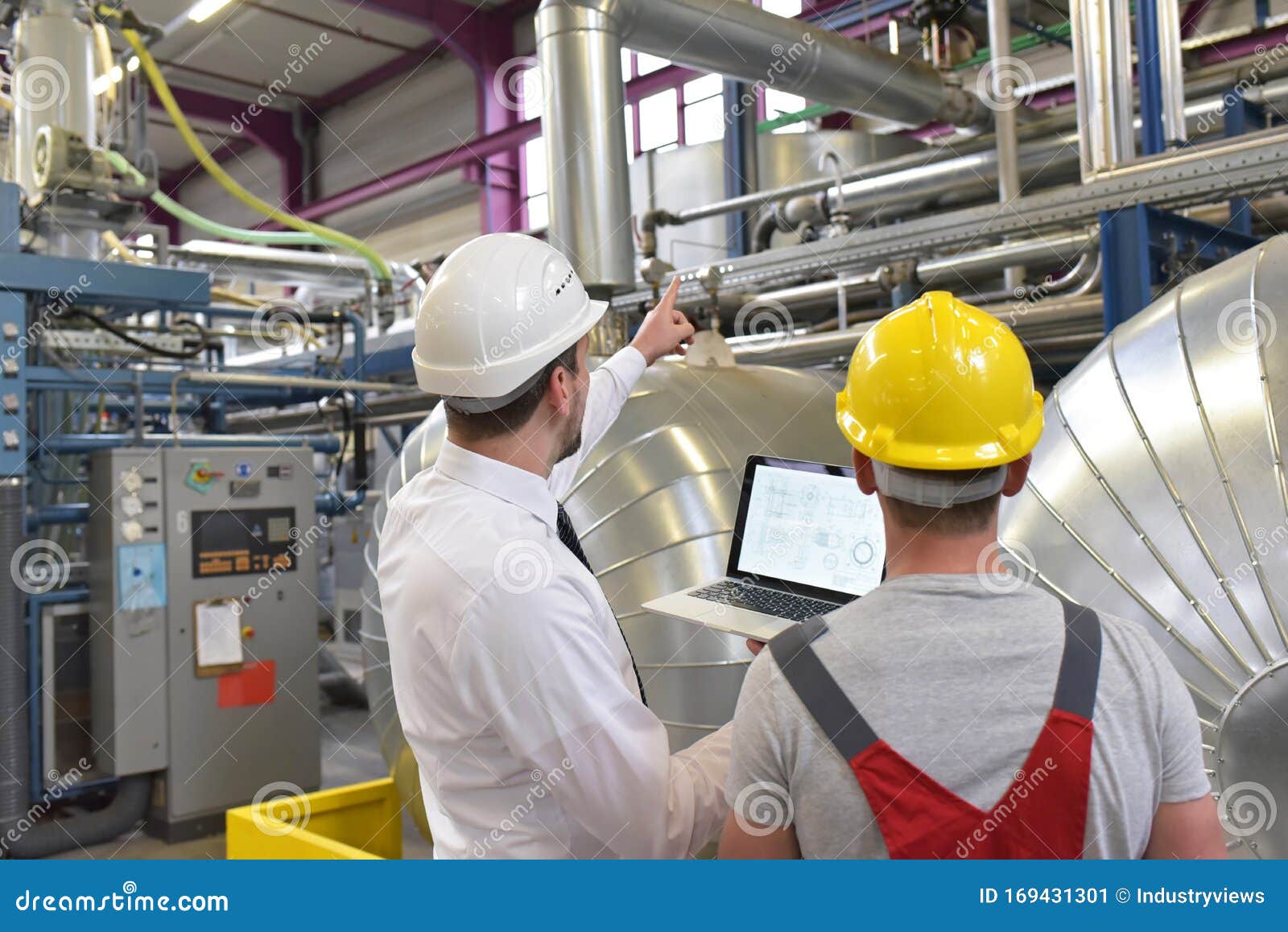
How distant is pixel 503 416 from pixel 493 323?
0.42 ft

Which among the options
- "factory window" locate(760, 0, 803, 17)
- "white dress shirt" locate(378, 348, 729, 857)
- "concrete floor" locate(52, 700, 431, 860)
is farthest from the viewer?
"factory window" locate(760, 0, 803, 17)

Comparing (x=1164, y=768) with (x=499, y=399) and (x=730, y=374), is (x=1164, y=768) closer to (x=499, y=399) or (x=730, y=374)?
(x=499, y=399)

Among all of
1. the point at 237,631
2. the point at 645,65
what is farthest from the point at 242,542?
the point at 645,65

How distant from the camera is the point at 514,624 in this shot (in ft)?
4.24

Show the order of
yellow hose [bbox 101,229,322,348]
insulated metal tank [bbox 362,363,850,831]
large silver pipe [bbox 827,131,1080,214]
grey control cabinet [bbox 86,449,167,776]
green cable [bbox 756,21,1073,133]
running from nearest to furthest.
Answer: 1. insulated metal tank [bbox 362,363,850,831]
2. large silver pipe [bbox 827,131,1080,214]
3. grey control cabinet [bbox 86,449,167,776]
4. green cable [bbox 756,21,1073,133]
5. yellow hose [bbox 101,229,322,348]

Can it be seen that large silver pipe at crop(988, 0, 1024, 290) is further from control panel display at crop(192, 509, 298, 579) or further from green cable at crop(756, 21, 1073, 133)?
control panel display at crop(192, 509, 298, 579)

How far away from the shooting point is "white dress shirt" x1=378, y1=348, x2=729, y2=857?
1.30m

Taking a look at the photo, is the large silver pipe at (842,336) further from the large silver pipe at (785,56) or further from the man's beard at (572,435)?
the man's beard at (572,435)

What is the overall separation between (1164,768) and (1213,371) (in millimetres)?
877

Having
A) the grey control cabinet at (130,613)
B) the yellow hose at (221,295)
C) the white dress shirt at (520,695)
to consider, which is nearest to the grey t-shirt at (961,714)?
the white dress shirt at (520,695)

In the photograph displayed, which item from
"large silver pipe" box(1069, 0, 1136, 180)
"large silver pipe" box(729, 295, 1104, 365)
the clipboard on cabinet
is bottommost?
the clipboard on cabinet

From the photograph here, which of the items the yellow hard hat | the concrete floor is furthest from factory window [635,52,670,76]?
the yellow hard hat

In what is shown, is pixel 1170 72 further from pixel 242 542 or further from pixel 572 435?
pixel 242 542

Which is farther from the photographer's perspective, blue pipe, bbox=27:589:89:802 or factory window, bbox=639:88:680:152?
factory window, bbox=639:88:680:152
